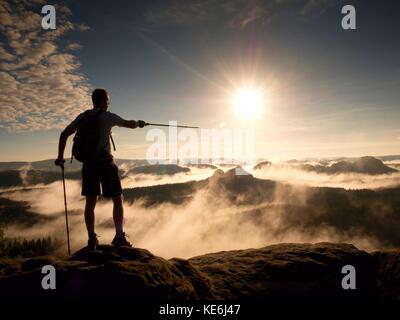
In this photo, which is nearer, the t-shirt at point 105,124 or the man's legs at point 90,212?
the t-shirt at point 105,124

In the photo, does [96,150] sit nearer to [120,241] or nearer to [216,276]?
[120,241]

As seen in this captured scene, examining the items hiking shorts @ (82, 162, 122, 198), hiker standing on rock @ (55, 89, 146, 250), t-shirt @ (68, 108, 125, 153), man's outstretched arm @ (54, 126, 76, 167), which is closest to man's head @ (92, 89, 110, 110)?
hiker standing on rock @ (55, 89, 146, 250)

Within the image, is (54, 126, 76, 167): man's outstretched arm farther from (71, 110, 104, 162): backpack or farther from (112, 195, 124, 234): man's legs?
(112, 195, 124, 234): man's legs

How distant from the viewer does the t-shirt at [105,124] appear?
917cm

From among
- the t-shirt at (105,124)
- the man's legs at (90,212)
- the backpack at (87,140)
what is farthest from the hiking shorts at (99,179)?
the t-shirt at (105,124)

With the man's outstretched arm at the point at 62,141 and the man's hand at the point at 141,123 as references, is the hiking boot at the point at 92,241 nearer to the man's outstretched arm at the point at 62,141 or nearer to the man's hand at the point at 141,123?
the man's outstretched arm at the point at 62,141

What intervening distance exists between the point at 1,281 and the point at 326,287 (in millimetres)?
9759

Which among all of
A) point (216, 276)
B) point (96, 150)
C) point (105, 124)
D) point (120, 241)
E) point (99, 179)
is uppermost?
point (105, 124)

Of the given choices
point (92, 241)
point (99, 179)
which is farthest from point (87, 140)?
point (92, 241)

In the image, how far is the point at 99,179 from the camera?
9391mm

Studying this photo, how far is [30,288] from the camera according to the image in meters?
7.18

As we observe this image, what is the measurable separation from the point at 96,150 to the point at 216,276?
5.70m
